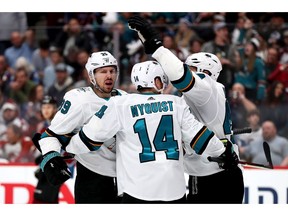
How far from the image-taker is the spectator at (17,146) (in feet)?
27.3

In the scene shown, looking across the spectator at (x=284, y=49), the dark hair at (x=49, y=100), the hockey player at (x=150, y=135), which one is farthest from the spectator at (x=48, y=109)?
the hockey player at (x=150, y=135)

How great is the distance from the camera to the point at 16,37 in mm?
9062

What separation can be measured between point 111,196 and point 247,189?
2.38 meters

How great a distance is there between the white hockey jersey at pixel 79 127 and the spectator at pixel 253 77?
335 cm

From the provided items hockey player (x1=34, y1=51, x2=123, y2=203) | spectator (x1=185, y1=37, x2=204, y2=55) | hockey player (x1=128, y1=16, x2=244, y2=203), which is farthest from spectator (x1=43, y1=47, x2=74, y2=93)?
hockey player (x1=128, y1=16, x2=244, y2=203)

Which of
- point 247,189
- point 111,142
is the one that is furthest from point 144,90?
point 247,189

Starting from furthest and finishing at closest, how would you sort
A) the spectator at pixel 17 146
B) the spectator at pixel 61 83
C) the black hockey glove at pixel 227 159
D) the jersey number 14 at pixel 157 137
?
the spectator at pixel 61 83 → the spectator at pixel 17 146 → the black hockey glove at pixel 227 159 → the jersey number 14 at pixel 157 137

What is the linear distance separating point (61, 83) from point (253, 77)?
1876 millimetres

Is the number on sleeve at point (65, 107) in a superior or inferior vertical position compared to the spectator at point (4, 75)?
inferior

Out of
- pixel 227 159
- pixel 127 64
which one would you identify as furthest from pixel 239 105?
pixel 227 159

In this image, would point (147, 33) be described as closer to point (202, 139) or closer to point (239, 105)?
point (202, 139)

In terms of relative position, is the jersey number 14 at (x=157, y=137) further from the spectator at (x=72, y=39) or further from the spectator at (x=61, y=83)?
the spectator at (x=72, y=39)

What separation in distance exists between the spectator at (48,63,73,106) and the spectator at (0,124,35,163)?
0.49m

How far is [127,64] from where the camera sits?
8.74 meters
